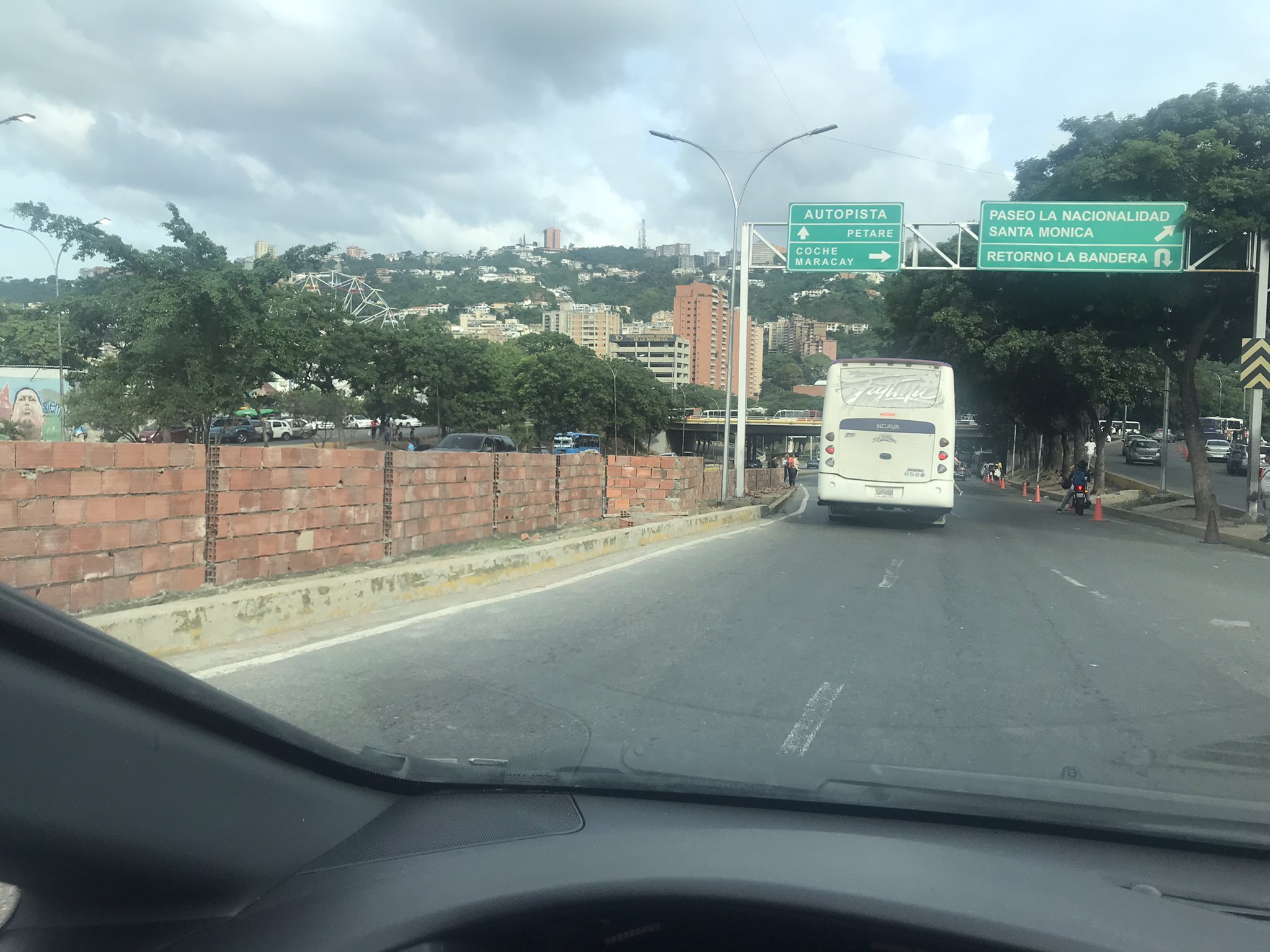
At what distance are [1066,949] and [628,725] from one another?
381 cm

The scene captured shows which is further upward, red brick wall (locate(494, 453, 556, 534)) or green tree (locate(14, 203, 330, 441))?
green tree (locate(14, 203, 330, 441))

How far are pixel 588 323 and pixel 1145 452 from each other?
5059cm

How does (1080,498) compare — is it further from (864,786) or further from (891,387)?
(864,786)

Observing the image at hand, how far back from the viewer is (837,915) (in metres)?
1.87

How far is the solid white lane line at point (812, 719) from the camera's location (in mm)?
5105

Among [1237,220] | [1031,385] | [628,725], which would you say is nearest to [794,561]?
[628,725]

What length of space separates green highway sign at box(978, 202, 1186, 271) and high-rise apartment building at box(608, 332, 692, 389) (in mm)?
49251

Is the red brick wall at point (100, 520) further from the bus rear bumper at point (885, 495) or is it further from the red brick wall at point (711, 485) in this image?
the red brick wall at point (711, 485)

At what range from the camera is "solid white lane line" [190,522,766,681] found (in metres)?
6.80

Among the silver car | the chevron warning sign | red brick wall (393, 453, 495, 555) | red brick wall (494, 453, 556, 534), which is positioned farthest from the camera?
the silver car

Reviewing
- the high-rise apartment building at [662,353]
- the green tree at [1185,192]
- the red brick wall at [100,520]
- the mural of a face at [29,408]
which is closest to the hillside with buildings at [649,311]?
the high-rise apartment building at [662,353]

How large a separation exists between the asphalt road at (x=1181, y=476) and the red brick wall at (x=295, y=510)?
889 inches

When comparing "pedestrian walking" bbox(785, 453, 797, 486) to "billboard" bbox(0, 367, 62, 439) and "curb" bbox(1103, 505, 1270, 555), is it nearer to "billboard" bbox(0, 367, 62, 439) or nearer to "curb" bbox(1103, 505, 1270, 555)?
"curb" bbox(1103, 505, 1270, 555)

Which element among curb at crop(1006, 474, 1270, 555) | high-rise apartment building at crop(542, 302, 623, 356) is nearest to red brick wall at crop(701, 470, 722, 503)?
curb at crop(1006, 474, 1270, 555)
